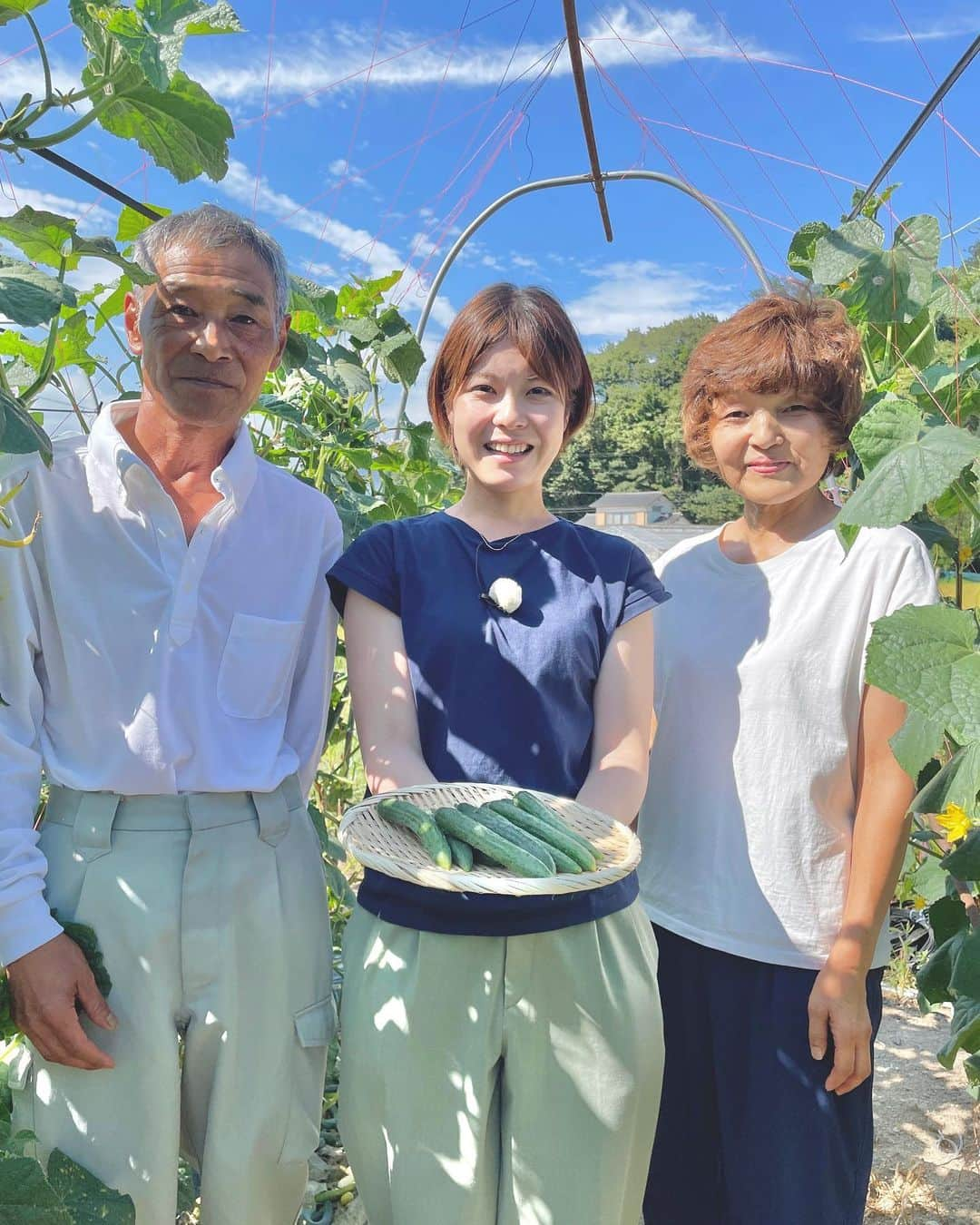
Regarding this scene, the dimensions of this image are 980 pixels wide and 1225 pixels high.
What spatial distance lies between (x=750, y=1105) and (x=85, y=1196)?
971mm

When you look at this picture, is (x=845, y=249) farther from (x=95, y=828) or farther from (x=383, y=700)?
(x=95, y=828)

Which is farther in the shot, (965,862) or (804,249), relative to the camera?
(804,249)

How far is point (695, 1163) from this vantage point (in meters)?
1.78

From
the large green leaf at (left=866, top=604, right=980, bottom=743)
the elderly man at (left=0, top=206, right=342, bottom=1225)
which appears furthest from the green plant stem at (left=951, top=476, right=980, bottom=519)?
the elderly man at (left=0, top=206, right=342, bottom=1225)

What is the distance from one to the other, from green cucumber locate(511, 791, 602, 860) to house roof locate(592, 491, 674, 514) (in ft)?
84.0

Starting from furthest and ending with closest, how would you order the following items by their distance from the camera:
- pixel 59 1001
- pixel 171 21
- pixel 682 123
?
1. pixel 682 123
2. pixel 59 1001
3. pixel 171 21

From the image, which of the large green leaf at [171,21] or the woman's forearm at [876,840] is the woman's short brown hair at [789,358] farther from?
the large green leaf at [171,21]

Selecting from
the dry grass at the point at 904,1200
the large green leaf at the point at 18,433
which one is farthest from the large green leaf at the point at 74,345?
the dry grass at the point at 904,1200

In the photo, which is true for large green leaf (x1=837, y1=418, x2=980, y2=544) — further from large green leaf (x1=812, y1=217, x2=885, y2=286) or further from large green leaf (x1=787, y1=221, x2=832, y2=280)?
large green leaf (x1=787, y1=221, x2=832, y2=280)

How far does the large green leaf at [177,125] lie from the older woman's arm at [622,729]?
0.86 meters

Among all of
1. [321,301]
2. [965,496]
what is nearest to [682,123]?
[321,301]

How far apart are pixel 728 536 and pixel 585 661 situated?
47 cm

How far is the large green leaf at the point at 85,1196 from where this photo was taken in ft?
4.22

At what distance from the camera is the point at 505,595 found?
155 cm
